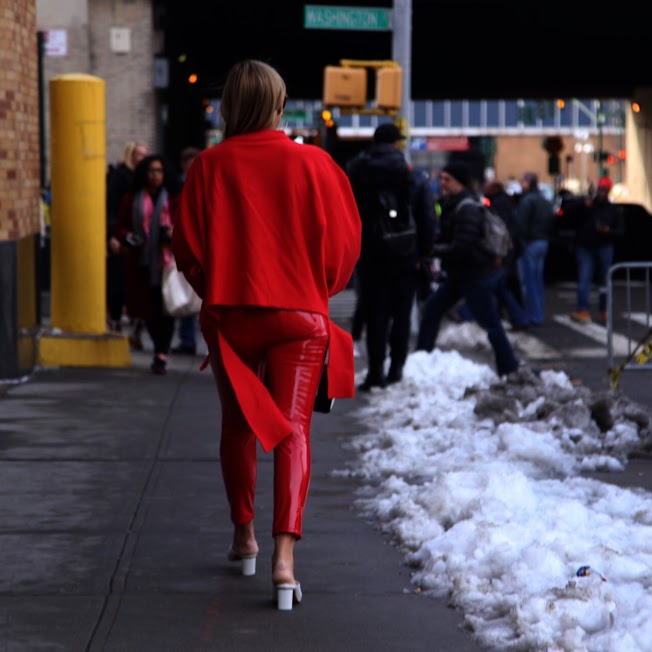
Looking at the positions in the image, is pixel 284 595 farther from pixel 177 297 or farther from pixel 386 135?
pixel 177 297

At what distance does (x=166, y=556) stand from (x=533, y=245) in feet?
44.2

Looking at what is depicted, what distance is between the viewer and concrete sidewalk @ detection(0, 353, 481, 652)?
4973 mm

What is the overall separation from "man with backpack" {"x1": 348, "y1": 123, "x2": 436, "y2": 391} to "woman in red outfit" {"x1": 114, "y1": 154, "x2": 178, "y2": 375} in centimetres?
172

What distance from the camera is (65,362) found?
1249 centimetres

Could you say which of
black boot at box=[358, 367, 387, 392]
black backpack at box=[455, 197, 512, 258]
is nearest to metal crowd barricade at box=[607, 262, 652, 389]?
black backpack at box=[455, 197, 512, 258]

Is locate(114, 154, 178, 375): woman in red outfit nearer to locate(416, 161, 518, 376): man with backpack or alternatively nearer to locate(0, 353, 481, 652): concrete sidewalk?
locate(416, 161, 518, 376): man with backpack

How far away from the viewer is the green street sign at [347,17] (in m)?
16.8

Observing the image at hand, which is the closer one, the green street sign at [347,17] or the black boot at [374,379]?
the black boot at [374,379]

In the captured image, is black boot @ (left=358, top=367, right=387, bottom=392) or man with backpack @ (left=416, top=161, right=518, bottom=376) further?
man with backpack @ (left=416, top=161, right=518, bottom=376)

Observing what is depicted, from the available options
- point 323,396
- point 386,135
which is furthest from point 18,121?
point 323,396

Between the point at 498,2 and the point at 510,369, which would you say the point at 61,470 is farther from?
the point at 498,2

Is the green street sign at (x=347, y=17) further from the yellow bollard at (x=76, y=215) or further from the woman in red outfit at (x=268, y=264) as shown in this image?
the woman in red outfit at (x=268, y=264)

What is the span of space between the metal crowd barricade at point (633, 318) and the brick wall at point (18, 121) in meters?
4.48

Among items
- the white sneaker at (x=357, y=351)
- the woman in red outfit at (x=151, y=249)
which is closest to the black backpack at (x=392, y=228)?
the woman in red outfit at (x=151, y=249)
